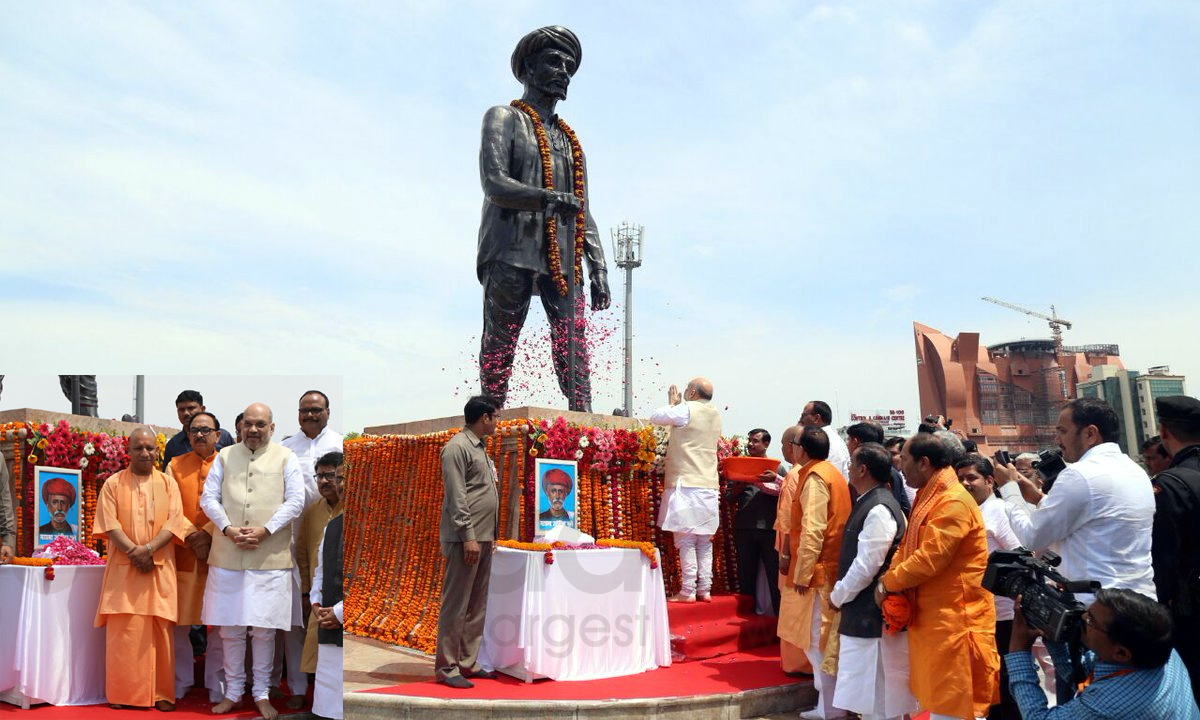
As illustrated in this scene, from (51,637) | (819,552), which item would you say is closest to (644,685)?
(819,552)

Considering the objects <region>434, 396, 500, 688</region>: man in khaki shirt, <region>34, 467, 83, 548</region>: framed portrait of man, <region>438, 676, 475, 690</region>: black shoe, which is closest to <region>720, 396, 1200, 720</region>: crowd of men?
<region>434, 396, 500, 688</region>: man in khaki shirt

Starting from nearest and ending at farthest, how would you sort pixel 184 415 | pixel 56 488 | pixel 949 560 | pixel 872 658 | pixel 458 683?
1. pixel 949 560
2. pixel 872 658
3. pixel 458 683
4. pixel 56 488
5. pixel 184 415

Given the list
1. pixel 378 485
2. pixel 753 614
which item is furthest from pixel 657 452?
pixel 378 485

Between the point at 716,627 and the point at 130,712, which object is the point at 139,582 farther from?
the point at 716,627

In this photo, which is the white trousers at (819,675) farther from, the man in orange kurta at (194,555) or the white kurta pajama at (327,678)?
the man in orange kurta at (194,555)

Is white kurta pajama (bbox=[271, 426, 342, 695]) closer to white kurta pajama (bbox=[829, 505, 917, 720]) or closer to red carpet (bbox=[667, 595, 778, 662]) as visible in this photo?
red carpet (bbox=[667, 595, 778, 662])

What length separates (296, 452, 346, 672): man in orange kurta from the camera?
566 centimetres

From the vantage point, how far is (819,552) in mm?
5809

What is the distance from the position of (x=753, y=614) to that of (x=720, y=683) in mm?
1541

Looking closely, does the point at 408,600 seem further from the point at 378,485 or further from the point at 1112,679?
the point at 1112,679

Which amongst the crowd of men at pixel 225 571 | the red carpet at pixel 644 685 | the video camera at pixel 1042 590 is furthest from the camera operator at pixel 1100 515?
the crowd of men at pixel 225 571

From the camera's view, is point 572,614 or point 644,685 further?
point 572,614

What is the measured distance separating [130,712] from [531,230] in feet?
15.4

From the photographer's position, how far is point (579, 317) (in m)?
8.21
